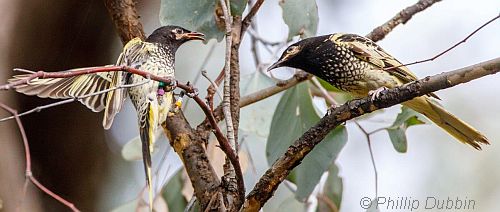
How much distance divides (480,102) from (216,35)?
10.8 ft

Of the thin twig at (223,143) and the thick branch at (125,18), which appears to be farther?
the thick branch at (125,18)

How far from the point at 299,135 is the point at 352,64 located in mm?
363

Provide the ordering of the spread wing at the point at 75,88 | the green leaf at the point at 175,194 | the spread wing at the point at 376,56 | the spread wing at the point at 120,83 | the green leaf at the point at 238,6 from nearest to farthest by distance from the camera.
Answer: the spread wing at the point at 120,83, the spread wing at the point at 75,88, the green leaf at the point at 238,6, the spread wing at the point at 376,56, the green leaf at the point at 175,194

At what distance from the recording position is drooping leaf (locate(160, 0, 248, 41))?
224 centimetres

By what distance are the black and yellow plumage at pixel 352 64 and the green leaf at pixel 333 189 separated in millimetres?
561

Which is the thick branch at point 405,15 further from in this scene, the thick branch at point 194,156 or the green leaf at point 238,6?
the thick branch at point 194,156

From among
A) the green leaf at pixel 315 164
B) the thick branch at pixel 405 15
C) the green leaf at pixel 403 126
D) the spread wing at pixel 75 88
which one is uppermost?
the thick branch at pixel 405 15

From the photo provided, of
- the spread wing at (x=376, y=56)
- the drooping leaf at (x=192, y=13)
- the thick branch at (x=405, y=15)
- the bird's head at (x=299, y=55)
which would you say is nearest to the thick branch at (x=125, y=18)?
the drooping leaf at (x=192, y=13)

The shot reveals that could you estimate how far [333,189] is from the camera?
9.42ft

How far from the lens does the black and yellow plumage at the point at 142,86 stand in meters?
2.00

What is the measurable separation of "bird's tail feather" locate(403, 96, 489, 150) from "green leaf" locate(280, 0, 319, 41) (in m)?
0.40

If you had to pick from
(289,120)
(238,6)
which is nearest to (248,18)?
(238,6)

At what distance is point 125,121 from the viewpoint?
12.0ft

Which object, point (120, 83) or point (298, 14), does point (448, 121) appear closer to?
point (298, 14)
